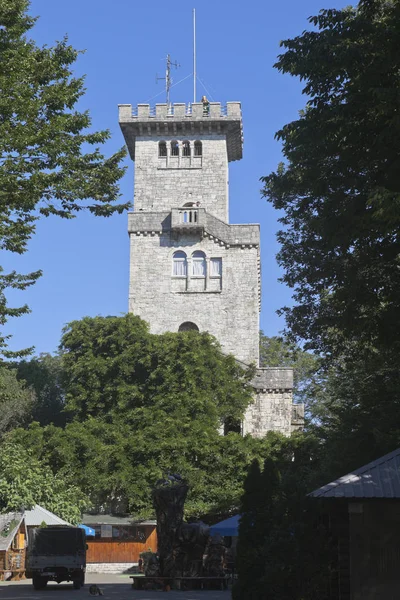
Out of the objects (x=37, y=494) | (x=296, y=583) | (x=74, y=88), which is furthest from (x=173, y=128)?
(x=296, y=583)

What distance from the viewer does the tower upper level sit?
5475 cm

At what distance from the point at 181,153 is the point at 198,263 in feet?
25.1

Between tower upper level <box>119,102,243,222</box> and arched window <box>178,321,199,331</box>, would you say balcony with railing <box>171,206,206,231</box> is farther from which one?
arched window <box>178,321,199,331</box>

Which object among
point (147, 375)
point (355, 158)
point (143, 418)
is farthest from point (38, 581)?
point (147, 375)

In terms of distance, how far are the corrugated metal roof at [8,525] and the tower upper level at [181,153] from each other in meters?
25.0

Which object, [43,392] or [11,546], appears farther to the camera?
[43,392]

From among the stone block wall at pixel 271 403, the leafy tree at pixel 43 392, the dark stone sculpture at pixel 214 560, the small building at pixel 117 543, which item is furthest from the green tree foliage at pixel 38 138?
the leafy tree at pixel 43 392

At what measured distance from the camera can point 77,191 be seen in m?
17.8

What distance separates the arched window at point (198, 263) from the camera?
52.2 meters

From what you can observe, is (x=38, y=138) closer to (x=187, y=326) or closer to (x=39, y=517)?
(x=39, y=517)

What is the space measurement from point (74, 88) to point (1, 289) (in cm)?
713

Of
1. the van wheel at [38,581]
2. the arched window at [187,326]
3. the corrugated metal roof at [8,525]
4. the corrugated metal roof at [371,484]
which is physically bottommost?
the van wheel at [38,581]

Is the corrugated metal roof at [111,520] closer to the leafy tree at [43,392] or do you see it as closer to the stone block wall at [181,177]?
the leafy tree at [43,392]

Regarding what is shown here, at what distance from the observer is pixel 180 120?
5512cm
